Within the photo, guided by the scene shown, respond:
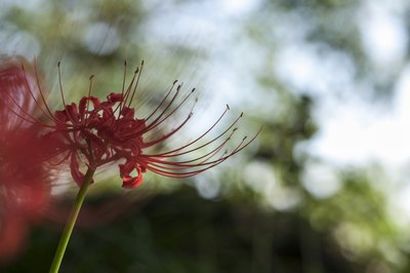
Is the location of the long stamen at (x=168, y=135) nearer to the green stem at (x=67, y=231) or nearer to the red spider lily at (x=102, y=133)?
the red spider lily at (x=102, y=133)

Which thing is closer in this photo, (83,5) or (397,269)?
(83,5)

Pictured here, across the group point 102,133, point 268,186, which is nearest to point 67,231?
point 102,133

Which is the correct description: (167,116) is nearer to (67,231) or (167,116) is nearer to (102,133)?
(102,133)

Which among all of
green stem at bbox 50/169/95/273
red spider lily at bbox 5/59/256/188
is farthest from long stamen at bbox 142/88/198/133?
green stem at bbox 50/169/95/273

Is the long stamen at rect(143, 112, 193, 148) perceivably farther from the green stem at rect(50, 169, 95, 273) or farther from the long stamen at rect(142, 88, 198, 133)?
the green stem at rect(50, 169, 95, 273)

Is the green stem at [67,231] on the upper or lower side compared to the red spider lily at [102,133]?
Result: lower

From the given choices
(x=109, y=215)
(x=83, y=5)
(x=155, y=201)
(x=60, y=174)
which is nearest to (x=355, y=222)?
(x=155, y=201)

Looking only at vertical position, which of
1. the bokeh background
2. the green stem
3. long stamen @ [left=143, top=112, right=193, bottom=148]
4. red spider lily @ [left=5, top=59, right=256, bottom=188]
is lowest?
the green stem

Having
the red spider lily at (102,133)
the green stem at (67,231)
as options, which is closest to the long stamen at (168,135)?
the red spider lily at (102,133)

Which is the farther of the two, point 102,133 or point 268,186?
point 268,186

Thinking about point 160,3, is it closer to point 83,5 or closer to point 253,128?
point 253,128


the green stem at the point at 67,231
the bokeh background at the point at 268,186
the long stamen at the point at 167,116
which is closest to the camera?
the green stem at the point at 67,231
